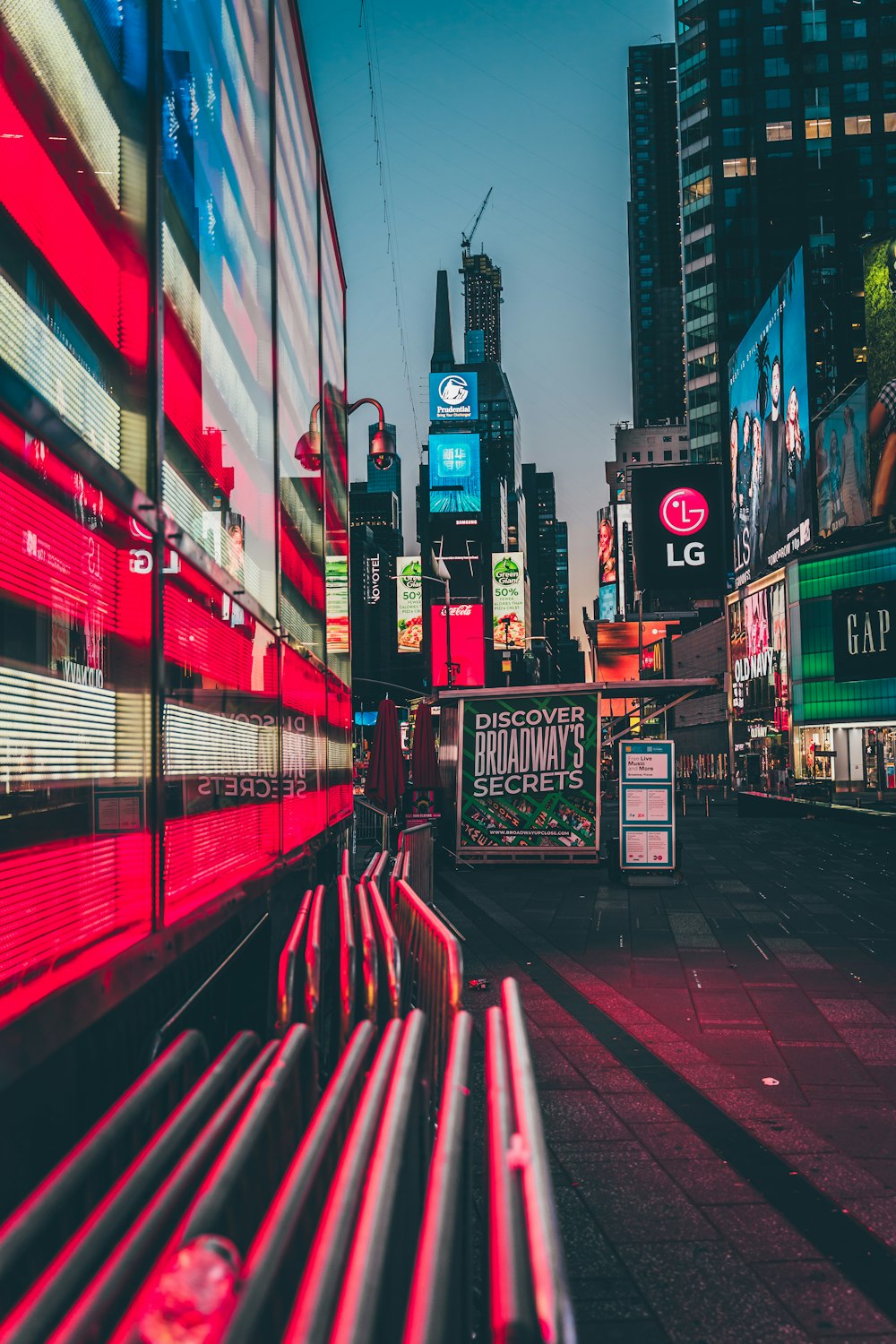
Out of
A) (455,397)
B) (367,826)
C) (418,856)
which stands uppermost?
(455,397)

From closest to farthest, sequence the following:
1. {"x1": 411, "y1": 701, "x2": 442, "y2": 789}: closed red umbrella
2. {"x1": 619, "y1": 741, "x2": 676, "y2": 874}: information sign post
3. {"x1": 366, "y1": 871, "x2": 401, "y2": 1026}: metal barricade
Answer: {"x1": 366, "y1": 871, "x2": 401, "y2": 1026}: metal barricade, {"x1": 619, "y1": 741, "x2": 676, "y2": 874}: information sign post, {"x1": 411, "y1": 701, "x2": 442, "y2": 789}: closed red umbrella

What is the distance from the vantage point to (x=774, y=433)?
52500 mm

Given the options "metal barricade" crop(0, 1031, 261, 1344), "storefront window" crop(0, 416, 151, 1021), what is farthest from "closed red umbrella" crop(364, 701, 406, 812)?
"metal barricade" crop(0, 1031, 261, 1344)

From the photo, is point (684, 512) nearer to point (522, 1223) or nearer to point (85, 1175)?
point (85, 1175)

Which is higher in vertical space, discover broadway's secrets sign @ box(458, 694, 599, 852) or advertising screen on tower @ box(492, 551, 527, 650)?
advertising screen on tower @ box(492, 551, 527, 650)

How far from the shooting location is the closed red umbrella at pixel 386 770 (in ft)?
56.5

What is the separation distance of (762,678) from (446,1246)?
63745mm

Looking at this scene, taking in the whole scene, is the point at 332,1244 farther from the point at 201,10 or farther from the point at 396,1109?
the point at 201,10

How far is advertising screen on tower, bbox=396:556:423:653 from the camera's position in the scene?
72312 mm

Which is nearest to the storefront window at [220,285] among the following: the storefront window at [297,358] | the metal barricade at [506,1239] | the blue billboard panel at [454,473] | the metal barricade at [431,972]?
the storefront window at [297,358]

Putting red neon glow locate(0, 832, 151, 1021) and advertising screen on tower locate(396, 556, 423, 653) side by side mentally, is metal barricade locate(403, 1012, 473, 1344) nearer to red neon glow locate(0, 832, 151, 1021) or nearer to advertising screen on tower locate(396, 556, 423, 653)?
red neon glow locate(0, 832, 151, 1021)

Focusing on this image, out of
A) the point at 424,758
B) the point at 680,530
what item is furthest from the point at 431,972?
the point at 680,530

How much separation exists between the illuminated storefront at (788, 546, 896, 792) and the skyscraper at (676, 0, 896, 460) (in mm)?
42338

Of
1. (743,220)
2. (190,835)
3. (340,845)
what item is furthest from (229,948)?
(743,220)
